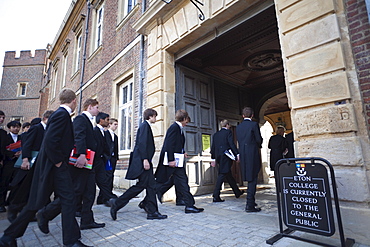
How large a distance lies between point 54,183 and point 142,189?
5.02ft

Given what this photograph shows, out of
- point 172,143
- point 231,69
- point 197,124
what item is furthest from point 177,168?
point 231,69

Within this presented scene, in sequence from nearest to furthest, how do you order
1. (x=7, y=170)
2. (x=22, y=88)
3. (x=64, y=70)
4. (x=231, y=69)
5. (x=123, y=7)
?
(x=7, y=170)
(x=231, y=69)
(x=123, y=7)
(x=64, y=70)
(x=22, y=88)

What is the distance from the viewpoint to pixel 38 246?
2664mm

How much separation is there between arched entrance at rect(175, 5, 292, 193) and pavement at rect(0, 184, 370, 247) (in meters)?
2.61

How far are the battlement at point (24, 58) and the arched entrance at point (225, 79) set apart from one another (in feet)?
91.3

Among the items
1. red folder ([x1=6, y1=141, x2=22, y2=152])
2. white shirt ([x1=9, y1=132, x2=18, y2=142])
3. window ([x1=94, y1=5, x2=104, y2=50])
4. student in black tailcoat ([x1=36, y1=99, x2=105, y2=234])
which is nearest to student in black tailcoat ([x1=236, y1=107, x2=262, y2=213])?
student in black tailcoat ([x1=36, y1=99, x2=105, y2=234])

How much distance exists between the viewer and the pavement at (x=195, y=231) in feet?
8.26

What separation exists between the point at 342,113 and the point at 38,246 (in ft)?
12.9

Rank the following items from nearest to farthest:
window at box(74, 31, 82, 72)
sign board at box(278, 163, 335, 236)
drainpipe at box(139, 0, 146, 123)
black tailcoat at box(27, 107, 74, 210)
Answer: sign board at box(278, 163, 335, 236), black tailcoat at box(27, 107, 74, 210), drainpipe at box(139, 0, 146, 123), window at box(74, 31, 82, 72)

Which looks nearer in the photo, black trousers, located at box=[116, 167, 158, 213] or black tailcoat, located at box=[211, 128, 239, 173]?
black trousers, located at box=[116, 167, 158, 213]

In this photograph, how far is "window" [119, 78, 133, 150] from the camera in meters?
8.35

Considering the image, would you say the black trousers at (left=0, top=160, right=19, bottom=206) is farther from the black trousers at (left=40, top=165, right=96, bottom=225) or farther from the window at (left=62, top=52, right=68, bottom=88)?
the window at (left=62, top=52, right=68, bottom=88)

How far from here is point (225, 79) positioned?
28.5 feet

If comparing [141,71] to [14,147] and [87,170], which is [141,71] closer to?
[14,147]
